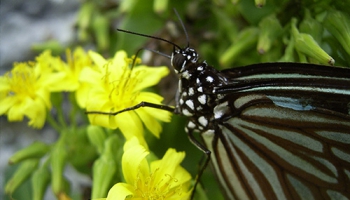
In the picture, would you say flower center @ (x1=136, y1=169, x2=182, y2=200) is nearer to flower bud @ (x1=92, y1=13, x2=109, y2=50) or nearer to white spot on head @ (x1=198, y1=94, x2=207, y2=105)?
white spot on head @ (x1=198, y1=94, x2=207, y2=105)

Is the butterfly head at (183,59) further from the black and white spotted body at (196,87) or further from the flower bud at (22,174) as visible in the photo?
the flower bud at (22,174)

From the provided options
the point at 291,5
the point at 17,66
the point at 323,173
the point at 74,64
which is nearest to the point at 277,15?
the point at 291,5

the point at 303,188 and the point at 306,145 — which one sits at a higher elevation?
the point at 306,145

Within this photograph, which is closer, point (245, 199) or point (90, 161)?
point (245, 199)

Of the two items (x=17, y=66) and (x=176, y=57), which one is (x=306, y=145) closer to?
(x=176, y=57)

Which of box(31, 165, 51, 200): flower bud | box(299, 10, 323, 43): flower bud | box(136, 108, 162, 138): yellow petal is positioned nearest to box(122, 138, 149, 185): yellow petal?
box(136, 108, 162, 138): yellow petal

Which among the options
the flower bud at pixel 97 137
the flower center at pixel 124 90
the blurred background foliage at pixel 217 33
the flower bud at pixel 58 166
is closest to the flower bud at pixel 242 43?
the blurred background foliage at pixel 217 33
